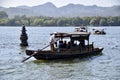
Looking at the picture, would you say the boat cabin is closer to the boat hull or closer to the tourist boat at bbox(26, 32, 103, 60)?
the tourist boat at bbox(26, 32, 103, 60)

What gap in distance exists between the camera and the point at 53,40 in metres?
41.2

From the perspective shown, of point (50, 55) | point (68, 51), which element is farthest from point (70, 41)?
point (50, 55)

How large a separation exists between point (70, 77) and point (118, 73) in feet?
16.1

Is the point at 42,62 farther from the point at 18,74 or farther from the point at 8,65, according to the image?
the point at 18,74

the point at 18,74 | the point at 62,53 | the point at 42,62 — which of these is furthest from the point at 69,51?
the point at 18,74

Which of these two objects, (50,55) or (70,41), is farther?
(70,41)

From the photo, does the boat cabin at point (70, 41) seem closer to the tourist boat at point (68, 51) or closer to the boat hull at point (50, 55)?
the tourist boat at point (68, 51)

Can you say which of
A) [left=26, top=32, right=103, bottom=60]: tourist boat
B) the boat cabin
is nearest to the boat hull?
[left=26, top=32, right=103, bottom=60]: tourist boat

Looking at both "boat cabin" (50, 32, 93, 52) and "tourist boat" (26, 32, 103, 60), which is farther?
"boat cabin" (50, 32, 93, 52)

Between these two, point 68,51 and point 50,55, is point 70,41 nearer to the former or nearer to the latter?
point 68,51

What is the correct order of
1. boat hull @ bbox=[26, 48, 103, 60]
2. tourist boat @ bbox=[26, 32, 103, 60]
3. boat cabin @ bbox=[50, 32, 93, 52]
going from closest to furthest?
boat hull @ bbox=[26, 48, 103, 60]
tourist boat @ bbox=[26, 32, 103, 60]
boat cabin @ bbox=[50, 32, 93, 52]

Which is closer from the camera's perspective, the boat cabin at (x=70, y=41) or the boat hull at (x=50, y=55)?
the boat hull at (x=50, y=55)

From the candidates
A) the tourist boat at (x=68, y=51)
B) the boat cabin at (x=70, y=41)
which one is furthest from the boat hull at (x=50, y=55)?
the boat cabin at (x=70, y=41)

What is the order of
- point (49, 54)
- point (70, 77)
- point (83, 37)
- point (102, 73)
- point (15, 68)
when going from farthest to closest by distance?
point (83, 37), point (49, 54), point (15, 68), point (102, 73), point (70, 77)
